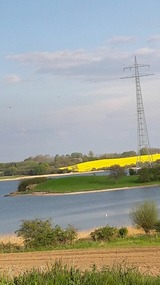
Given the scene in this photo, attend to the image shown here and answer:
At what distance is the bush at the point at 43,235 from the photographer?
76.6 feet

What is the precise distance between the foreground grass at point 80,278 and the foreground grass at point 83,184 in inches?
3433

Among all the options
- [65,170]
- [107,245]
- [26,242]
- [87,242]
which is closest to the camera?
[107,245]

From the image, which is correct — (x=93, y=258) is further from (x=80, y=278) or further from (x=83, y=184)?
(x=83, y=184)

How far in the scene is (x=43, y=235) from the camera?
2325 cm

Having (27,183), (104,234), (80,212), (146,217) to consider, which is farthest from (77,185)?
(104,234)

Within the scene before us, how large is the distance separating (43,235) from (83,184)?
258 feet

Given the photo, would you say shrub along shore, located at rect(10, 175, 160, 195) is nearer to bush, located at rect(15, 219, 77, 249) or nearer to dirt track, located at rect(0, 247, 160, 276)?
bush, located at rect(15, 219, 77, 249)

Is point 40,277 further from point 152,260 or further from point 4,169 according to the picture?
point 4,169

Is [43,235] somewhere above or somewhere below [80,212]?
above

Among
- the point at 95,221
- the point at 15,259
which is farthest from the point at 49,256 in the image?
the point at 95,221

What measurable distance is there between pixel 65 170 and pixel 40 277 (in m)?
135

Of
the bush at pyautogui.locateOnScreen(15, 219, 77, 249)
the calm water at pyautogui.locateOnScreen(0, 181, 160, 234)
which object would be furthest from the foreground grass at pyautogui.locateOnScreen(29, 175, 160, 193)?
the bush at pyautogui.locateOnScreen(15, 219, 77, 249)

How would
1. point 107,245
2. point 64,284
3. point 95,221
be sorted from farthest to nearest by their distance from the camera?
point 95,221
point 107,245
point 64,284

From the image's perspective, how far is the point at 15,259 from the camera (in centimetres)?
1841
